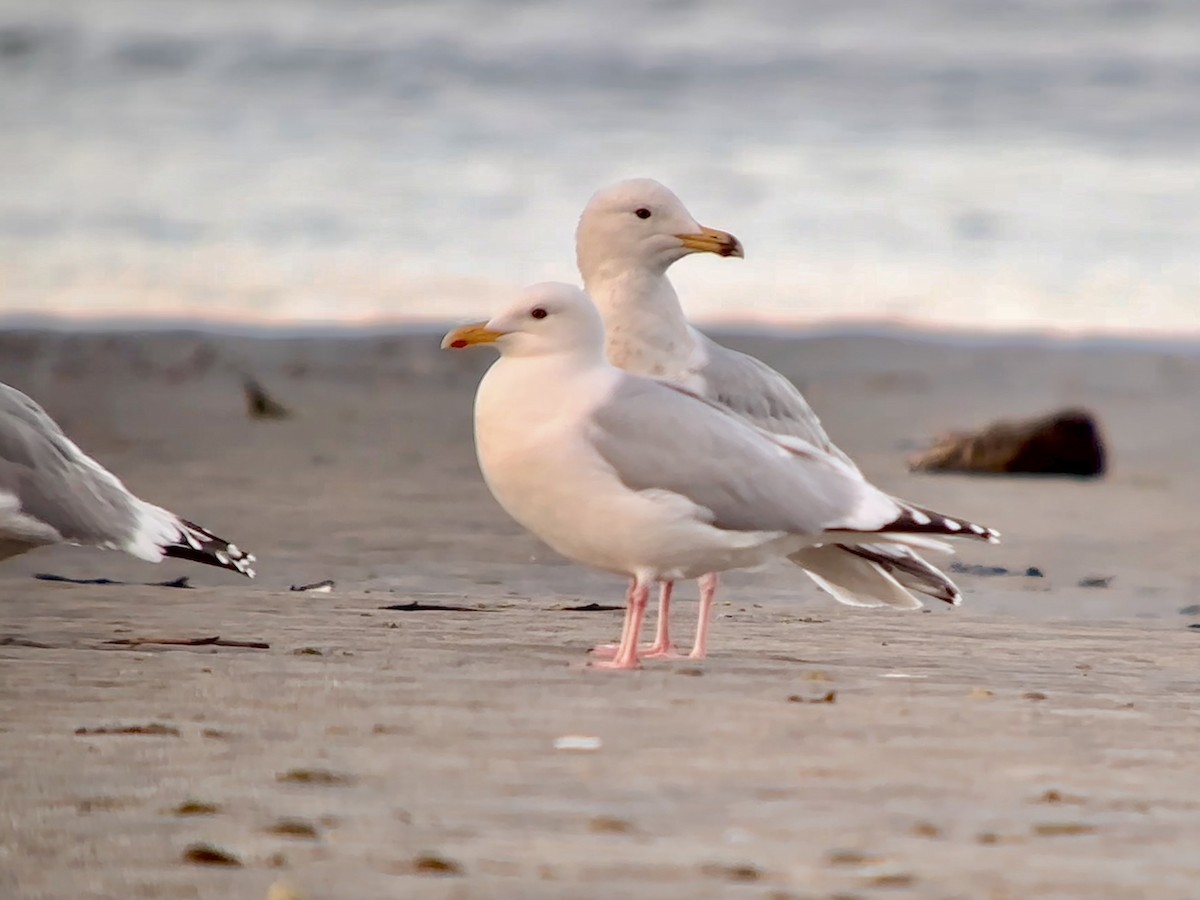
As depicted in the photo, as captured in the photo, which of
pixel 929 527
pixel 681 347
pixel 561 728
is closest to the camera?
pixel 561 728

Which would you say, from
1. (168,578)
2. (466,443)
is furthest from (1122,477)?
(168,578)

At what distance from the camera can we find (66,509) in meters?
6.30

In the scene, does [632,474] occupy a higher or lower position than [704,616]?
higher

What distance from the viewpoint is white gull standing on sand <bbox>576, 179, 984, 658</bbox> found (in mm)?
6605

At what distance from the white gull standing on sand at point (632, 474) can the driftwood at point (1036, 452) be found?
7096 mm

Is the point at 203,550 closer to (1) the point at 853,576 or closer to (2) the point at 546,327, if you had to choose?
(2) the point at 546,327

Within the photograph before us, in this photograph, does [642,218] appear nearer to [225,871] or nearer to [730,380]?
[730,380]

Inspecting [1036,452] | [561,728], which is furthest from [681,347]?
[1036,452]

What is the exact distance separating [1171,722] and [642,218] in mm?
2514

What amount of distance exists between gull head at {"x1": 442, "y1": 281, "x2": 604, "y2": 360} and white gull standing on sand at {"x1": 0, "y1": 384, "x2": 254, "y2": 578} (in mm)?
1022

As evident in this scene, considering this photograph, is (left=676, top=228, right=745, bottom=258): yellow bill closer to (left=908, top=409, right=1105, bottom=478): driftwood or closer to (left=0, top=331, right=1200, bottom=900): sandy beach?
(left=0, top=331, right=1200, bottom=900): sandy beach

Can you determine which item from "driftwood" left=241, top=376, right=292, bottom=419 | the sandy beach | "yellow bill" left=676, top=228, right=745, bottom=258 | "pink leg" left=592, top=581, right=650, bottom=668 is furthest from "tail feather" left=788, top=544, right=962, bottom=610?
"driftwood" left=241, top=376, right=292, bottom=419

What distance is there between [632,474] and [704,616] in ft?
2.06

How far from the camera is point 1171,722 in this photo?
5.12m
